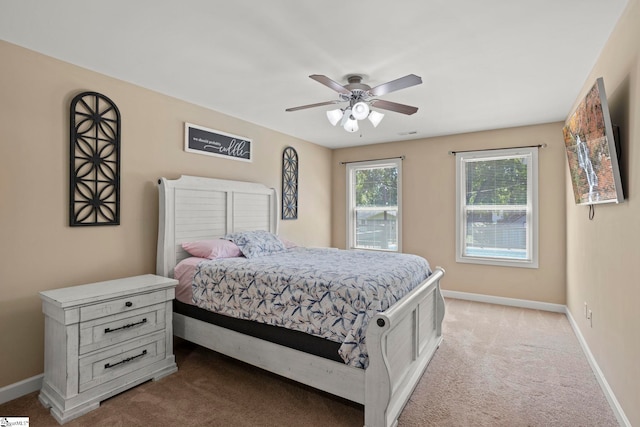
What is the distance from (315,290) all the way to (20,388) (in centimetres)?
224

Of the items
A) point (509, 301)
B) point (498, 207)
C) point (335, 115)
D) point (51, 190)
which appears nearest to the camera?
point (51, 190)

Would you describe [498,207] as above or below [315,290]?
above

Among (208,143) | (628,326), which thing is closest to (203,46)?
(208,143)

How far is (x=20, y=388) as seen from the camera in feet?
7.61

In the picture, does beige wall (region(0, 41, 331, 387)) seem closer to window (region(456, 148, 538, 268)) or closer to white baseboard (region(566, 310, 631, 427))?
white baseboard (region(566, 310, 631, 427))

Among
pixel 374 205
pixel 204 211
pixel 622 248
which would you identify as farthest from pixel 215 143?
pixel 622 248

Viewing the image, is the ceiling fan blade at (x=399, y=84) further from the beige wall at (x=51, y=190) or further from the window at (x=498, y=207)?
the window at (x=498, y=207)

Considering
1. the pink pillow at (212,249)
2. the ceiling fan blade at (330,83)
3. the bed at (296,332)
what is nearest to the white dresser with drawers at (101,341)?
the bed at (296,332)

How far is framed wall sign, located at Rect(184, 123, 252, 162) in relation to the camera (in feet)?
11.5

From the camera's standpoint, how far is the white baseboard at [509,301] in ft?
13.8

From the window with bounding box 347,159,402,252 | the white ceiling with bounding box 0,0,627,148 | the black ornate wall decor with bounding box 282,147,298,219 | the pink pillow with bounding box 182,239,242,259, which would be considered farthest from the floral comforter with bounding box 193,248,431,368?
the window with bounding box 347,159,402,252

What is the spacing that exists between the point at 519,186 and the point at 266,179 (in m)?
3.49

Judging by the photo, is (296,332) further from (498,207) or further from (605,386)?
(498,207)

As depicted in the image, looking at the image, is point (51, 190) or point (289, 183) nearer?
point (51, 190)
